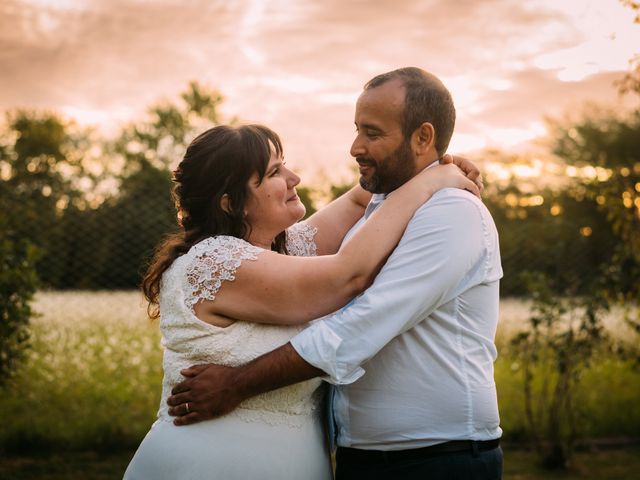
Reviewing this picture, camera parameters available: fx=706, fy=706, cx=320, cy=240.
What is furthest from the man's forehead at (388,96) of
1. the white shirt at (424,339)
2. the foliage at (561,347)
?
the foliage at (561,347)

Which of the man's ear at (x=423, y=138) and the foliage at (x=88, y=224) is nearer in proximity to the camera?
the man's ear at (x=423, y=138)

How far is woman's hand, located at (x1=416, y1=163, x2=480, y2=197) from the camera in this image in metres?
2.54

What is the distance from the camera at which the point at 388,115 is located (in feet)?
8.45

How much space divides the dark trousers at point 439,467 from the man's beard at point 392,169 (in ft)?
3.27

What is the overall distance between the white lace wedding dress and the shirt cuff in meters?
0.21

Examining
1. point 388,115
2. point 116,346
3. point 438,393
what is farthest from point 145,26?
point 438,393

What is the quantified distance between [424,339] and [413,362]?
9cm

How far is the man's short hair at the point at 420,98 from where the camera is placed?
2.57m

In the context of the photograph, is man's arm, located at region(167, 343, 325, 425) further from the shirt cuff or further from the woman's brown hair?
the woman's brown hair

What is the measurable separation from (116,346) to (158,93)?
4.71m

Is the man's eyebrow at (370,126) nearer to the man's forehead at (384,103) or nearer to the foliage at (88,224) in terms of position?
the man's forehead at (384,103)

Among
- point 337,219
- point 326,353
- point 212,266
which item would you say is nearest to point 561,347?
point 337,219

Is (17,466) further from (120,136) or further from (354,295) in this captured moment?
(120,136)

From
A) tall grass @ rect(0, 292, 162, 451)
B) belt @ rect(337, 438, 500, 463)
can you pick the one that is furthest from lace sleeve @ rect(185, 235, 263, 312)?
tall grass @ rect(0, 292, 162, 451)
